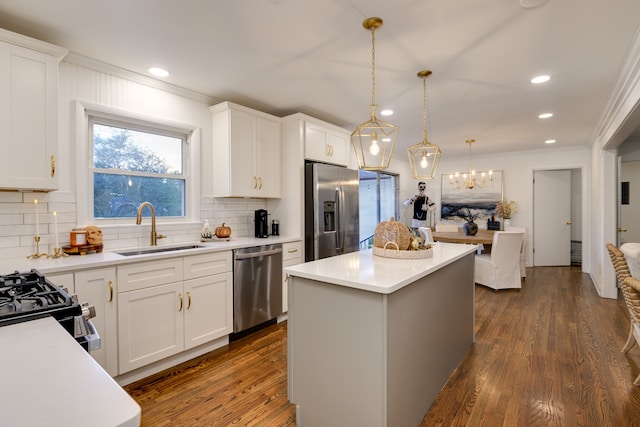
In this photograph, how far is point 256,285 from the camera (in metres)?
3.08

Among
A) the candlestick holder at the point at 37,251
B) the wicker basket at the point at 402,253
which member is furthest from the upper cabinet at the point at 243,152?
the wicker basket at the point at 402,253

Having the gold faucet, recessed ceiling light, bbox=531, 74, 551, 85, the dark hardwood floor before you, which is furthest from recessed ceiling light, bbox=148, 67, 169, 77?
recessed ceiling light, bbox=531, 74, 551, 85

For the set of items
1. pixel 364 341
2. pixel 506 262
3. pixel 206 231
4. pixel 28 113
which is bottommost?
pixel 506 262

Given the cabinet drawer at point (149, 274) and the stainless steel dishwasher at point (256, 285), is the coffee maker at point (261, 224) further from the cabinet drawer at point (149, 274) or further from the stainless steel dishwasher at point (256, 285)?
the cabinet drawer at point (149, 274)

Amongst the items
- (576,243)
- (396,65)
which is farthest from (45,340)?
(576,243)

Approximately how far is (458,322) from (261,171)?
Result: 2454 millimetres

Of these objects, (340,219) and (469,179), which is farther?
(469,179)

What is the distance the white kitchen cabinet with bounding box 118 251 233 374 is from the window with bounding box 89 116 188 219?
0.79 meters

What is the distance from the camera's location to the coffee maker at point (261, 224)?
364 cm

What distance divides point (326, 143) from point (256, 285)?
1.94 m

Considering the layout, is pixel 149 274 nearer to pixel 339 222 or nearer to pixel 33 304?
pixel 33 304

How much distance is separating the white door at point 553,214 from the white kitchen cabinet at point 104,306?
7137 millimetres

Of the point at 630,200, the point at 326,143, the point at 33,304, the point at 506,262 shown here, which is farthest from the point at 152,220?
the point at 630,200

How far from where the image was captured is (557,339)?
2949 millimetres
